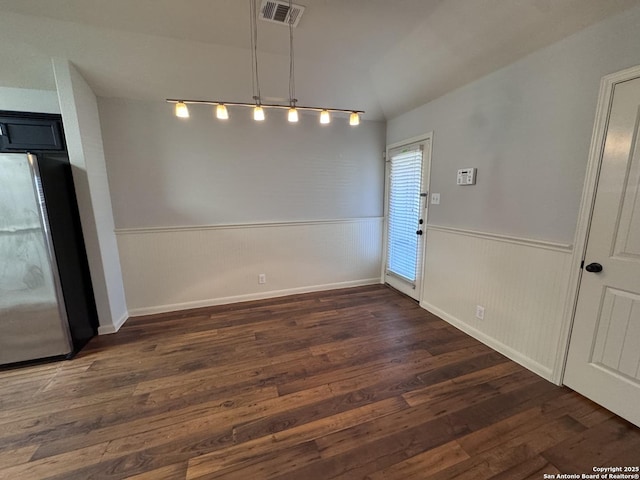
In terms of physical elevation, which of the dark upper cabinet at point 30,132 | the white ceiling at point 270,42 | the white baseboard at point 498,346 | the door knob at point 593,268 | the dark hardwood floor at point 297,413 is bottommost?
the dark hardwood floor at point 297,413

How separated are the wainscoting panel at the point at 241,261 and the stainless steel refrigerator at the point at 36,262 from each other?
2.32 feet

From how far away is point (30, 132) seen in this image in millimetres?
2486

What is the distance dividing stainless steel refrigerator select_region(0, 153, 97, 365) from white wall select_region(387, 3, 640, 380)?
3.91 metres

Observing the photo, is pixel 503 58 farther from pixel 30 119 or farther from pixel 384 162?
pixel 30 119

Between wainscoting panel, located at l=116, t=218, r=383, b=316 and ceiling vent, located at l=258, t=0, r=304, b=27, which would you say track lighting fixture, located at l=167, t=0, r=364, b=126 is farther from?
wainscoting panel, located at l=116, t=218, r=383, b=316

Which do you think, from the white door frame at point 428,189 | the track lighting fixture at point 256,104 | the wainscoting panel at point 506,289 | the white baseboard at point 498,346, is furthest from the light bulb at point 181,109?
the white baseboard at point 498,346

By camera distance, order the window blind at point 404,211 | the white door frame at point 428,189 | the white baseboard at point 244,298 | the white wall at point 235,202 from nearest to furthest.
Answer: the white wall at point 235,202, the white door frame at point 428,189, the white baseboard at point 244,298, the window blind at point 404,211

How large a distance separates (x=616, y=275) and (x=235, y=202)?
11.9ft

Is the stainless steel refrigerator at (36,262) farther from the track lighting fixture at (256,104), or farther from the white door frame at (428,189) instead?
the white door frame at (428,189)

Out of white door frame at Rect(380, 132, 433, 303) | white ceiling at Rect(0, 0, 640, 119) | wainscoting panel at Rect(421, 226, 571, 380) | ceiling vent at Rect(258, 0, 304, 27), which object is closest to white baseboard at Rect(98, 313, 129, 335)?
white ceiling at Rect(0, 0, 640, 119)

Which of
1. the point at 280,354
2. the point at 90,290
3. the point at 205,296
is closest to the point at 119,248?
the point at 90,290

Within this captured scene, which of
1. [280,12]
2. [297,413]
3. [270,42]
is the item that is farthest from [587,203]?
[270,42]

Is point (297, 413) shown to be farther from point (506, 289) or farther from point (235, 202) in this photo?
point (235, 202)

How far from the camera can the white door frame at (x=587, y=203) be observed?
1.61 m
